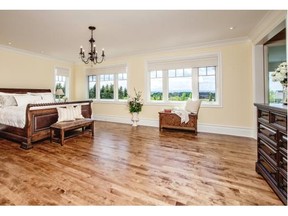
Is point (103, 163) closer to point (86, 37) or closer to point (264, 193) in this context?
point (264, 193)

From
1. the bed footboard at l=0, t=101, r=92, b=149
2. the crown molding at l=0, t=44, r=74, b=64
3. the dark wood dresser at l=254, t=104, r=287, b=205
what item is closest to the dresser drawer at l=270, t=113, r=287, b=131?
the dark wood dresser at l=254, t=104, r=287, b=205

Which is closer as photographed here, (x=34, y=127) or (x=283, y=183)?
(x=283, y=183)

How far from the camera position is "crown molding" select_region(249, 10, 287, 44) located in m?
2.69

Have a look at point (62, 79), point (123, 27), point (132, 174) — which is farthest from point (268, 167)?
point (62, 79)

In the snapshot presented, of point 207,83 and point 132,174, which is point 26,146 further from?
point 207,83

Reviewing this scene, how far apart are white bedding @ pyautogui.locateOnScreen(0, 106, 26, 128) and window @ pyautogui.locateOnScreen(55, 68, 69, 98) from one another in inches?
110

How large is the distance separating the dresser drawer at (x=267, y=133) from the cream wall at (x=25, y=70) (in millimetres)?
6362

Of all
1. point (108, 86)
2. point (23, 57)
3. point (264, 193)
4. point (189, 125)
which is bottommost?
point (264, 193)

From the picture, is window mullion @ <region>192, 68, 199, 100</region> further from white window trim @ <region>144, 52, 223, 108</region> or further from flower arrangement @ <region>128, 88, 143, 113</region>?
flower arrangement @ <region>128, 88, 143, 113</region>

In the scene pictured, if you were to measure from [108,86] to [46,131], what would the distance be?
339 centimetres

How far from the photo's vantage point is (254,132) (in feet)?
13.5

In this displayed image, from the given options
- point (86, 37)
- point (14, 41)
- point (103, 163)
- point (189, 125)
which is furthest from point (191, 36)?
point (14, 41)

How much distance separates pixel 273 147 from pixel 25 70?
6.62 meters

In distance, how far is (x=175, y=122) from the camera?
4.71 m
